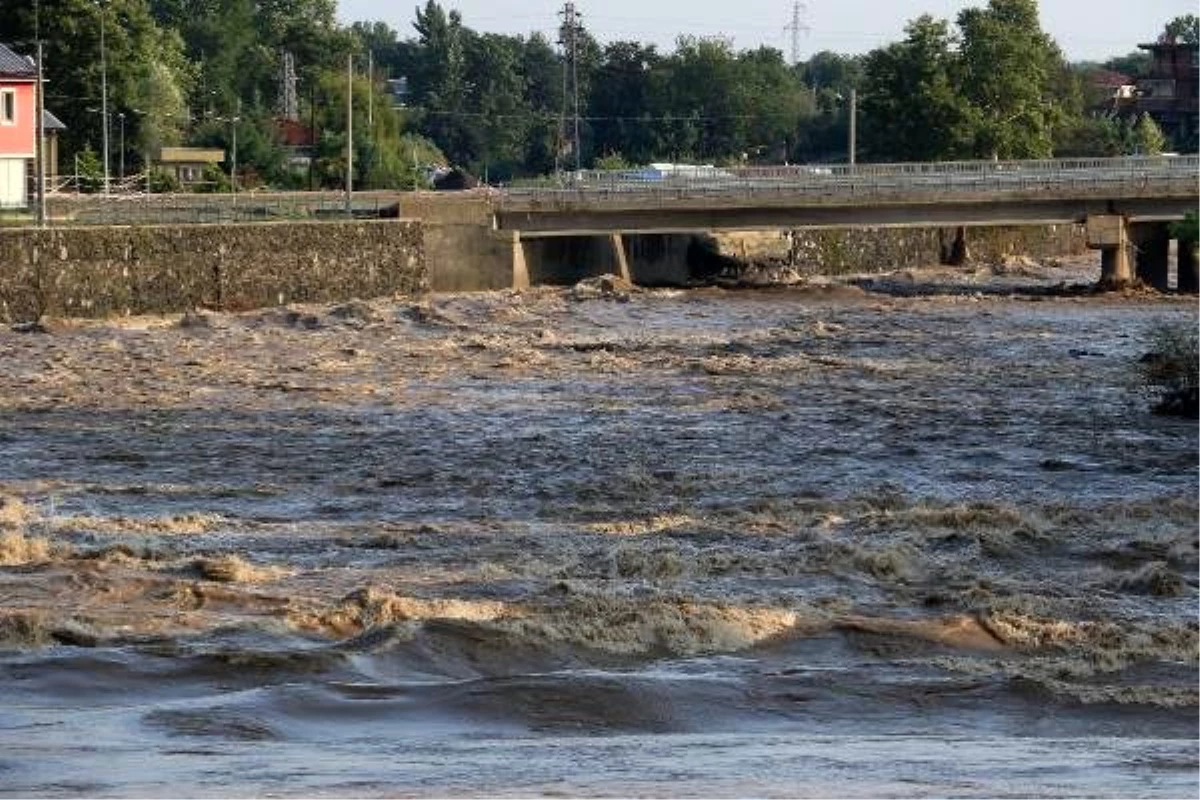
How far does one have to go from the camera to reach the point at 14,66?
268 ft

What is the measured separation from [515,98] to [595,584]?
164527 millimetres

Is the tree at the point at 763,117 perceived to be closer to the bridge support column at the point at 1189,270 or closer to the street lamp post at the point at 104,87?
the street lamp post at the point at 104,87

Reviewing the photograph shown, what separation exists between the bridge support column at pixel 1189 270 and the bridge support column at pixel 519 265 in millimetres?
18315

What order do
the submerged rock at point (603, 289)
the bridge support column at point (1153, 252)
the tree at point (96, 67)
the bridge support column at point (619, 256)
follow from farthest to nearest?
the tree at point (96, 67)
the bridge support column at point (1153, 252)
the bridge support column at point (619, 256)
the submerged rock at point (603, 289)

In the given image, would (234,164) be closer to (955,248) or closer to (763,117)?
(955,248)

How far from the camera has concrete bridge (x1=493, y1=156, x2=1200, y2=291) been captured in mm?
73125

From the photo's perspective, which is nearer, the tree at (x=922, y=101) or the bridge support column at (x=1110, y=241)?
the bridge support column at (x=1110, y=241)

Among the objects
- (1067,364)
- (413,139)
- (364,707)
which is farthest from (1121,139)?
(364,707)

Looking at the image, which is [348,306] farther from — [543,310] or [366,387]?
[366,387]

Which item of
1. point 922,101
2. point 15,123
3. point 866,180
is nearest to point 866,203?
point 866,180

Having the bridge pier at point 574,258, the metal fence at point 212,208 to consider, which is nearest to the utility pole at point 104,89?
the metal fence at point 212,208

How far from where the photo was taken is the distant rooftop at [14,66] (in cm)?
8106

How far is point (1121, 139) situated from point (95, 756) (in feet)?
463

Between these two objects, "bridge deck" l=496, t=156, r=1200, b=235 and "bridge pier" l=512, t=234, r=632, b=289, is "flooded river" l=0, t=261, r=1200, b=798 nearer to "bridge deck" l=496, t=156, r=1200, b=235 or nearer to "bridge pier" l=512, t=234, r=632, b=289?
"bridge deck" l=496, t=156, r=1200, b=235
